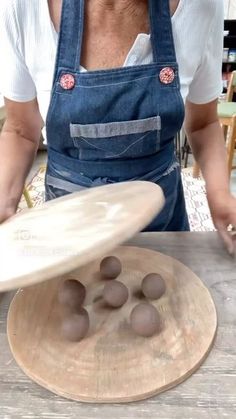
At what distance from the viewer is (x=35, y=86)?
74 cm

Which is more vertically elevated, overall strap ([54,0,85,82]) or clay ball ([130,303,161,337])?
overall strap ([54,0,85,82])

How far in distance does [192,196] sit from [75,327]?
2.08 meters

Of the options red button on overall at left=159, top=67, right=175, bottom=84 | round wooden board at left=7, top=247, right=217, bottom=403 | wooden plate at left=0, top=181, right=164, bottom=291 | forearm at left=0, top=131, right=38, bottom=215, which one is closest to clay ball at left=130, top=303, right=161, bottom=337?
round wooden board at left=7, top=247, right=217, bottom=403

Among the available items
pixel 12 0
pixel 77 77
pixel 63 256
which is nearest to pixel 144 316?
pixel 63 256

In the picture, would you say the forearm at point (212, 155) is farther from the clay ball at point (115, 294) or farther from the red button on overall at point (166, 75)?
the clay ball at point (115, 294)

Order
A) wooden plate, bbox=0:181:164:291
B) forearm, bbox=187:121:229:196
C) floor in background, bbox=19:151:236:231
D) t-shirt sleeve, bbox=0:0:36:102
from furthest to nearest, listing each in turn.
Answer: floor in background, bbox=19:151:236:231, forearm, bbox=187:121:229:196, t-shirt sleeve, bbox=0:0:36:102, wooden plate, bbox=0:181:164:291

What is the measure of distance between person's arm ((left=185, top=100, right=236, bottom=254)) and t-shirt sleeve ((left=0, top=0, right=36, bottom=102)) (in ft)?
1.07

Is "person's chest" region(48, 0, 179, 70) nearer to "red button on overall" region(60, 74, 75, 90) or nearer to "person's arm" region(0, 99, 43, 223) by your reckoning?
"red button on overall" region(60, 74, 75, 90)

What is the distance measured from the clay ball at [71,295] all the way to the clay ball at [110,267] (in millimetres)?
60

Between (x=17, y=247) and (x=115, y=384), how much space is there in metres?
0.20

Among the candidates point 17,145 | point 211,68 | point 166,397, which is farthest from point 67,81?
point 166,397

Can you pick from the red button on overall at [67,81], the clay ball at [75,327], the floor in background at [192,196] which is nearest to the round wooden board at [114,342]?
the clay ball at [75,327]

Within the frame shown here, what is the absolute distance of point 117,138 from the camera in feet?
2.30

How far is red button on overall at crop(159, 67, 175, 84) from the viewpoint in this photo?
69 cm
